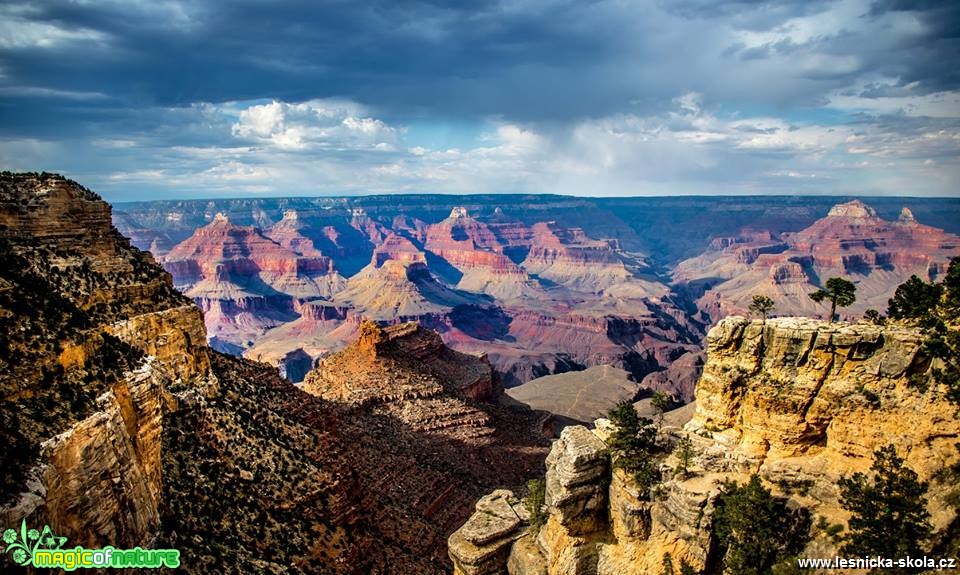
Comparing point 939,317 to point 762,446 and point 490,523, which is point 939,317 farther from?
point 490,523

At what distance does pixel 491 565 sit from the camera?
3566cm

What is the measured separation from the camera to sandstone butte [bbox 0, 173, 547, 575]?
2161 centimetres

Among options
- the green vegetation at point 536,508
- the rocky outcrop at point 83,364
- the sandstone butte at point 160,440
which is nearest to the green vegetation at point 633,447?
the green vegetation at point 536,508

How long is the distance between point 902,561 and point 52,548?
2852cm

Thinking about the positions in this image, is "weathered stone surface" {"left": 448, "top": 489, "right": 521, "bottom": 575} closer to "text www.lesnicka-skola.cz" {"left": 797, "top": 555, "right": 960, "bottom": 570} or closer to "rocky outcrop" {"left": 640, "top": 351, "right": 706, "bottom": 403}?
"text www.lesnicka-skola.cz" {"left": 797, "top": 555, "right": 960, "bottom": 570}

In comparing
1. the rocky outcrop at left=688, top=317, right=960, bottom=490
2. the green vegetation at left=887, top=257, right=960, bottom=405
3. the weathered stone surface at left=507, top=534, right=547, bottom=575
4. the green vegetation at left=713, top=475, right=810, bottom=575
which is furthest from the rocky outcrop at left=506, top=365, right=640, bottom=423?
the green vegetation at left=713, top=475, right=810, bottom=575

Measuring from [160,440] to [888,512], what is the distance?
31.6 meters

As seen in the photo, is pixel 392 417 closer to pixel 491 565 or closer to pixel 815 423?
pixel 491 565

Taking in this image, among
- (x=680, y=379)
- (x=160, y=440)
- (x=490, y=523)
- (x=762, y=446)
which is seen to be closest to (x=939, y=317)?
(x=762, y=446)

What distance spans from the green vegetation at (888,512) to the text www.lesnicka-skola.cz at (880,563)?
0.21 meters

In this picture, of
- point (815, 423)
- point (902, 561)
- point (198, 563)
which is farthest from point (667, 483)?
point (198, 563)

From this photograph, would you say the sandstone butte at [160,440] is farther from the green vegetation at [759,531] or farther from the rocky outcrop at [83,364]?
the green vegetation at [759,531]

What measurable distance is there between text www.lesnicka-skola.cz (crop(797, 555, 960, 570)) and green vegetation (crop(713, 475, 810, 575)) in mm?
1195

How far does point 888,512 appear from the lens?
23.4 metres
